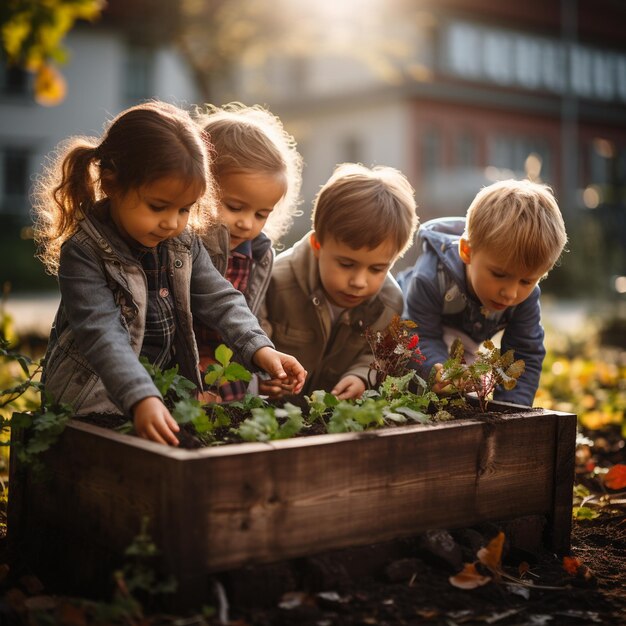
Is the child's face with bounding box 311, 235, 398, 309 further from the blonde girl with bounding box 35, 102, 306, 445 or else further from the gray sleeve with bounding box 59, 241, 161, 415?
the gray sleeve with bounding box 59, 241, 161, 415

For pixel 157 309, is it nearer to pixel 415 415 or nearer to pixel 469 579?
pixel 415 415

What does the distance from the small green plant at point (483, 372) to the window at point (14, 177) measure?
1209 inches

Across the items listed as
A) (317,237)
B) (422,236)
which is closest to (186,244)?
(317,237)

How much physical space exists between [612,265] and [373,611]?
11.9 metres

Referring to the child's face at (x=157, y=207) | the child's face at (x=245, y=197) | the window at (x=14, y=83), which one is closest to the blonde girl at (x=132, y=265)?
the child's face at (x=157, y=207)

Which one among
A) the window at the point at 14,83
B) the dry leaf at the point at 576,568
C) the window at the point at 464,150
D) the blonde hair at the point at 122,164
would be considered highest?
the window at the point at 14,83

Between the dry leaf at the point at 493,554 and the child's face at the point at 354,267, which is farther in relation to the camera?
the child's face at the point at 354,267

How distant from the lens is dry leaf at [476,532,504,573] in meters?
2.78

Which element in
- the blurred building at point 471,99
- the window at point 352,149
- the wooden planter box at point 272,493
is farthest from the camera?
the window at point 352,149

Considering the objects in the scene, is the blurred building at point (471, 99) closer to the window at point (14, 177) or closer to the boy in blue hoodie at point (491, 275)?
the window at point (14, 177)

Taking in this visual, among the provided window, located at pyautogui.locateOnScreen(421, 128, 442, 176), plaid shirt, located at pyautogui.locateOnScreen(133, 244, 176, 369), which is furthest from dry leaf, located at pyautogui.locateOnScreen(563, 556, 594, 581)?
window, located at pyautogui.locateOnScreen(421, 128, 442, 176)

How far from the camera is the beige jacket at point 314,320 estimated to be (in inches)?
156

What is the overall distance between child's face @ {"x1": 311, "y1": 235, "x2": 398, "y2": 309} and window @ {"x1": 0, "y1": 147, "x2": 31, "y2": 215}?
1180 inches

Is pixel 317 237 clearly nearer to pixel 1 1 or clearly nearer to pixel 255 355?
pixel 255 355
